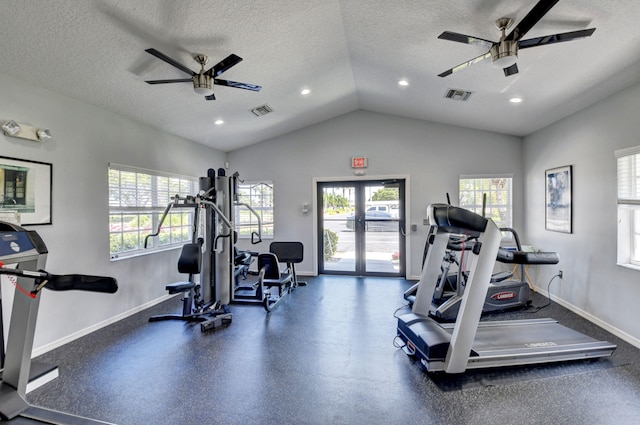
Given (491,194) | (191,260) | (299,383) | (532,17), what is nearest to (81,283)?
(299,383)

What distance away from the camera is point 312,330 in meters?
3.54

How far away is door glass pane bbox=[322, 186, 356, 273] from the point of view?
20.3 feet

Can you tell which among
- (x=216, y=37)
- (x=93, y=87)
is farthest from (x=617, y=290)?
(x=93, y=87)

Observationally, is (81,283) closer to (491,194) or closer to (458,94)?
(458,94)

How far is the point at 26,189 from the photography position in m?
2.87

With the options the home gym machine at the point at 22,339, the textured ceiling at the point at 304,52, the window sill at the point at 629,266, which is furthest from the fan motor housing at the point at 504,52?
the home gym machine at the point at 22,339

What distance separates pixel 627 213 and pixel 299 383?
3.90 meters

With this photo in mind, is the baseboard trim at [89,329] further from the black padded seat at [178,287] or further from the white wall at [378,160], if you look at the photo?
the white wall at [378,160]

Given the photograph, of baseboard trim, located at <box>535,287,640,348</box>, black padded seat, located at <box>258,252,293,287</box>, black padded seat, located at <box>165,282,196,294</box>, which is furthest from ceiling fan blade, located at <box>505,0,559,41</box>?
black padded seat, located at <box>165,282,196,294</box>

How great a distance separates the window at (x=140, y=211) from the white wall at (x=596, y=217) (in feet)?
19.5

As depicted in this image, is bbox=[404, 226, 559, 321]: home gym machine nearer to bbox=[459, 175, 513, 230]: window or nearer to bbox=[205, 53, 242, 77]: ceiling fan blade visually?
bbox=[459, 175, 513, 230]: window

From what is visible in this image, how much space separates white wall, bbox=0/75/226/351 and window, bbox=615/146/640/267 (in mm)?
5934

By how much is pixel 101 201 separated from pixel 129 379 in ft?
7.21

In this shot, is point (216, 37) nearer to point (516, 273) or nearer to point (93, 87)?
point (93, 87)
